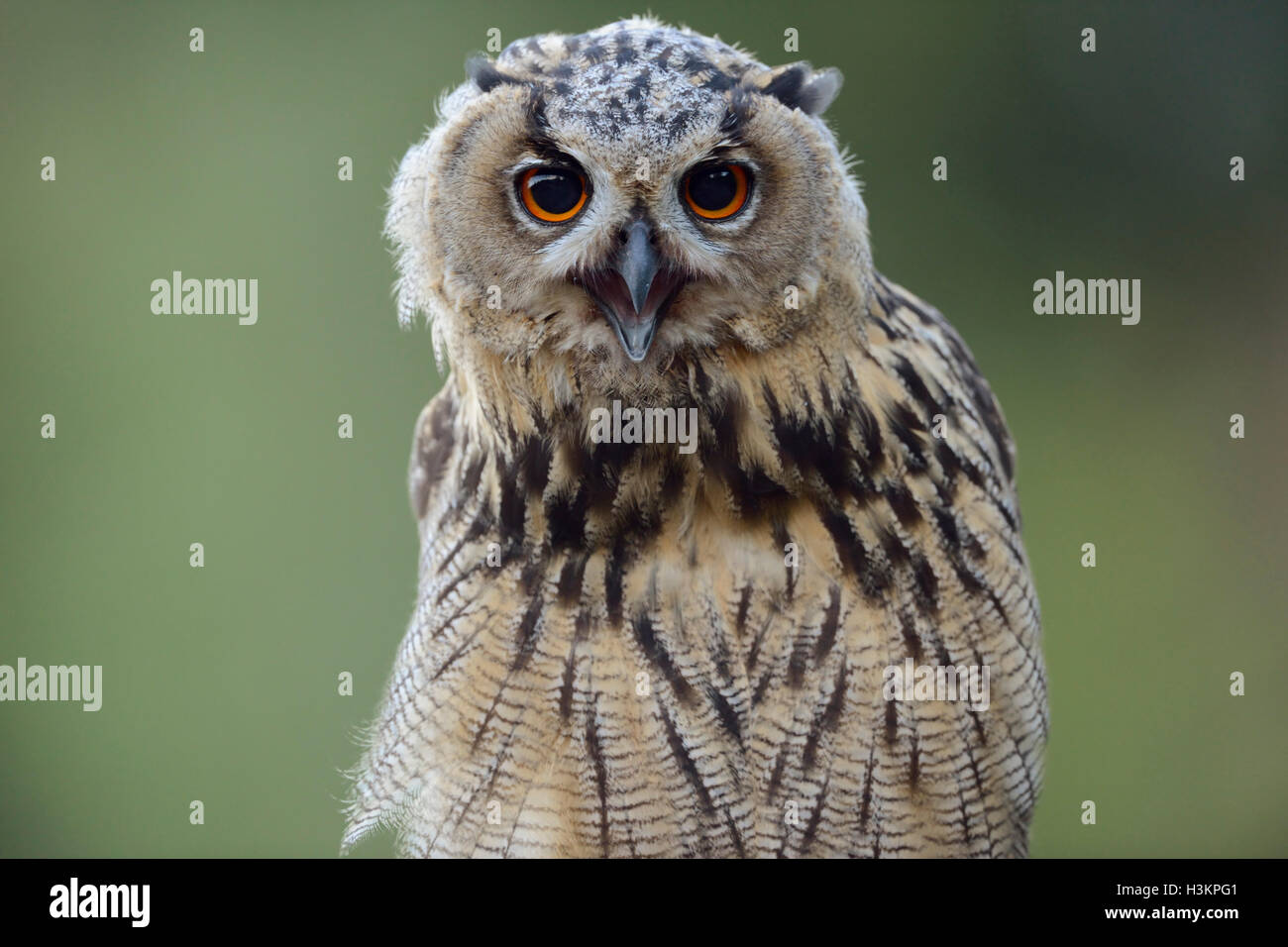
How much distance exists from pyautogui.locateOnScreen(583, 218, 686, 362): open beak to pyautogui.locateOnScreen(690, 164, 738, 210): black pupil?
0.28 feet

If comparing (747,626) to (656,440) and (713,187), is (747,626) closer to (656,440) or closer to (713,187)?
(656,440)

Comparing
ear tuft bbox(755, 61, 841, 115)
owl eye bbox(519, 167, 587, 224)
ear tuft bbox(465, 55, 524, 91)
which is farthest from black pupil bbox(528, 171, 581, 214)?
ear tuft bbox(755, 61, 841, 115)

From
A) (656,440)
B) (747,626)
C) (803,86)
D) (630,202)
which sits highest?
(803,86)

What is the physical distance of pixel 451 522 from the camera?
1.79 meters

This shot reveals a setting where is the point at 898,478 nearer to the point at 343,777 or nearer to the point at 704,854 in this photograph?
the point at 704,854

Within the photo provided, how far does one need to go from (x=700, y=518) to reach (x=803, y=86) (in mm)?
606

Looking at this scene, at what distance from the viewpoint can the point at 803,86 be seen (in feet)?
4.87

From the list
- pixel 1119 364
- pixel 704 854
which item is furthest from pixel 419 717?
pixel 1119 364

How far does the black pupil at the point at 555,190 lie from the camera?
139 centimetres

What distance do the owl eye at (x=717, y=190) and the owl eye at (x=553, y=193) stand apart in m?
0.13

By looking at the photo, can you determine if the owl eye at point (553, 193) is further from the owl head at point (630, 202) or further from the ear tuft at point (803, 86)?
the ear tuft at point (803, 86)

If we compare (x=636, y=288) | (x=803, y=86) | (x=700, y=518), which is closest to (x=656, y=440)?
(x=700, y=518)

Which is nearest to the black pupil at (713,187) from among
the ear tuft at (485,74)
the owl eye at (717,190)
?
the owl eye at (717,190)

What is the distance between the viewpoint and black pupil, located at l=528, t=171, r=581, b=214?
139 centimetres
